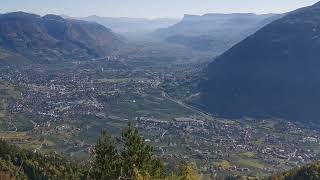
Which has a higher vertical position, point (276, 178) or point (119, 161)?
point (119, 161)

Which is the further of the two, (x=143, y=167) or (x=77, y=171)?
(x=77, y=171)

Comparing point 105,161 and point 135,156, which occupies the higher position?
point 135,156

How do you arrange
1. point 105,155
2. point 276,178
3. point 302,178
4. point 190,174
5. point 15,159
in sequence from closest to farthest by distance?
point 190,174 < point 105,155 < point 302,178 < point 276,178 < point 15,159

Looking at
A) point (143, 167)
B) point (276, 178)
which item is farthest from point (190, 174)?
point (276, 178)

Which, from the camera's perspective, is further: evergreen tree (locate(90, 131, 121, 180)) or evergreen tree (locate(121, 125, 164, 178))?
evergreen tree (locate(121, 125, 164, 178))

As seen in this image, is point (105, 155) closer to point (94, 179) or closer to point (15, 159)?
point (94, 179)

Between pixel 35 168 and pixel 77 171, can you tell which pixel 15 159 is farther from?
pixel 77 171

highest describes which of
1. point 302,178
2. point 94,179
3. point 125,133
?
point 125,133

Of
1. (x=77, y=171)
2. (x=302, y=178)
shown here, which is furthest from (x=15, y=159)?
(x=302, y=178)

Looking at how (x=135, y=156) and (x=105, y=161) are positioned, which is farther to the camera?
(x=105, y=161)

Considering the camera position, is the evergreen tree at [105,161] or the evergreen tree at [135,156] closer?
the evergreen tree at [105,161]

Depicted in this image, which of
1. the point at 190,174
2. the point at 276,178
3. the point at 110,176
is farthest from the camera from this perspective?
the point at 276,178
